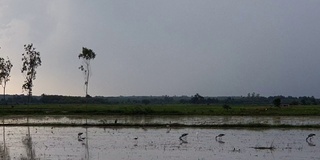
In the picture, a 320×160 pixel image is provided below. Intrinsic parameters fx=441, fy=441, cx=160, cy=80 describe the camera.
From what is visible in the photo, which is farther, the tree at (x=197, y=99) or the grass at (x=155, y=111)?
the tree at (x=197, y=99)

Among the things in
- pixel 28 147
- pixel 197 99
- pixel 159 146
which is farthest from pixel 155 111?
pixel 197 99

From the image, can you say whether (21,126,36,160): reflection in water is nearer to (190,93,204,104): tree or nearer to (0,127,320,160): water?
(0,127,320,160): water

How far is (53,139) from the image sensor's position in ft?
75.7

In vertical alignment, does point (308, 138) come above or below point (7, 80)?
below

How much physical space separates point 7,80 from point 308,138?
169 ft

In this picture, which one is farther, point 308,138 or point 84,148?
point 308,138

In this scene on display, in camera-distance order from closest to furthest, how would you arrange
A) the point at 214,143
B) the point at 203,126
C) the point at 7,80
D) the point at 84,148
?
the point at 84,148
the point at 214,143
the point at 203,126
the point at 7,80

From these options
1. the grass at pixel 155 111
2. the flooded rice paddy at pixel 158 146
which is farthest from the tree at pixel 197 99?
the flooded rice paddy at pixel 158 146

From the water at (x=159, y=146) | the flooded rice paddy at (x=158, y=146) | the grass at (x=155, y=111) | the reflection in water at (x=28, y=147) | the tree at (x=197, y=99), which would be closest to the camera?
the reflection in water at (x=28, y=147)

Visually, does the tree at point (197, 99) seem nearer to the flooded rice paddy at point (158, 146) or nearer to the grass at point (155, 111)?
the grass at point (155, 111)

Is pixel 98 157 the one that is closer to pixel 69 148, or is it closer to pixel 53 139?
pixel 69 148

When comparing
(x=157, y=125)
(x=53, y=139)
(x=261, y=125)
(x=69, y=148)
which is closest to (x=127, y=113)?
(x=157, y=125)

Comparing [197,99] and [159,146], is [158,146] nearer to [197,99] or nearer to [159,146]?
[159,146]

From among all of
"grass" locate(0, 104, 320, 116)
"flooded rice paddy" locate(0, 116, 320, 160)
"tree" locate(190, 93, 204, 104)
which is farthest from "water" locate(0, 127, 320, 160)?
"tree" locate(190, 93, 204, 104)
